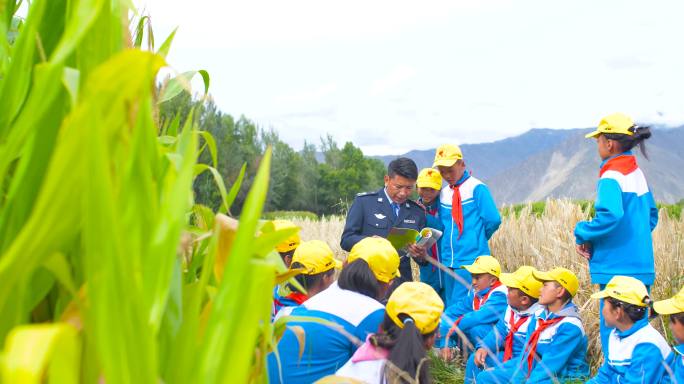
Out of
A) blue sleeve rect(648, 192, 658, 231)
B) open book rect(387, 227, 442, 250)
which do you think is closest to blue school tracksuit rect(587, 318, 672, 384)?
blue sleeve rect(648, 192, 658, 231)

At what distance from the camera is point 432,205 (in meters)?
6.04

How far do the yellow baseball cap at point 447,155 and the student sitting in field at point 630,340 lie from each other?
5.87ft

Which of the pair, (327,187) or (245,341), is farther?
(327,187)

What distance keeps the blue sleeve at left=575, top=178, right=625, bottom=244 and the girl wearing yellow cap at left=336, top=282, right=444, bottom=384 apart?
1.87m

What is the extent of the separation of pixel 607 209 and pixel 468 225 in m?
1.40

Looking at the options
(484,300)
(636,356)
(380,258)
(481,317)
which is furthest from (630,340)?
(484,300)

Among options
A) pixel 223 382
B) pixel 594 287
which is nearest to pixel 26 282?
pixel 223 382

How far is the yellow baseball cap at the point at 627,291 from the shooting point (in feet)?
13.1

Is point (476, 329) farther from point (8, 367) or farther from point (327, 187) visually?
point (327, 187)

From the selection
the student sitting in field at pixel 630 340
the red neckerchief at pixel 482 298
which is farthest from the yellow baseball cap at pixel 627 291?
the red neckerchief at pixel 482 298

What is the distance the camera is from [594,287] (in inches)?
241

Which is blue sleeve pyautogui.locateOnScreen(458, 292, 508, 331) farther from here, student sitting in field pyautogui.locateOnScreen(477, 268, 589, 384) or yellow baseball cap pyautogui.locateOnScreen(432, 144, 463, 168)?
yellow baseball cap pyautogui.locateOnScreen(432, 144, 463, 168)

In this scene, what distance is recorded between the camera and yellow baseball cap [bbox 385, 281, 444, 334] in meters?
3.07

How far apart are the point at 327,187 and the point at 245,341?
1844 inches
